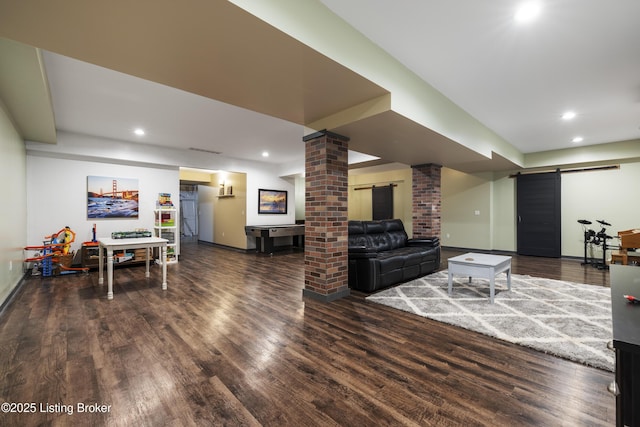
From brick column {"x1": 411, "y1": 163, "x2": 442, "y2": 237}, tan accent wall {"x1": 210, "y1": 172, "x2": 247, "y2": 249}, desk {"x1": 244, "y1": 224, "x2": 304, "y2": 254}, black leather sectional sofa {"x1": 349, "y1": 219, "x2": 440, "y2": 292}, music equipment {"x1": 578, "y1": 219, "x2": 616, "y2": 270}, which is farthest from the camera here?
tan accent wall {"x1": 210, "y1": 172, "x2": 247, "y2": 249}

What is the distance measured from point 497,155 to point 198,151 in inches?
269

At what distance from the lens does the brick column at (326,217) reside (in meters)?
3.53

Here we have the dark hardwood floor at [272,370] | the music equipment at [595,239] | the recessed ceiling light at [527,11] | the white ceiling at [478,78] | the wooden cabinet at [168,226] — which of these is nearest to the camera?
the dark hardwood floor at [272,370]

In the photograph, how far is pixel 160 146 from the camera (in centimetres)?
632

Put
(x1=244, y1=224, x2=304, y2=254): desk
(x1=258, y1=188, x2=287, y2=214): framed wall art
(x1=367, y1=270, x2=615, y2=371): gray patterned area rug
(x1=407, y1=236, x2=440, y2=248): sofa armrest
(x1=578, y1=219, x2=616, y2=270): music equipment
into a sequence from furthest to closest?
(x1=258, y1=188, x2=287, y2=214): framed wall art
(x1=244, y1=224, x2=304, y2=254): desk
(x1=578, y1=219, x2=616, y2=270): music equipment
(x1=407, y1=236, x2=440, y2=248): sofa armrest
(x1=367, y1=270, x2=615, y2=371): gray patterned area rug

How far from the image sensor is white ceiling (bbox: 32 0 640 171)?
2146 mm

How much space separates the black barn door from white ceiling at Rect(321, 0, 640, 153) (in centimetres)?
288

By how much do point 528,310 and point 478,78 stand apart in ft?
9.01

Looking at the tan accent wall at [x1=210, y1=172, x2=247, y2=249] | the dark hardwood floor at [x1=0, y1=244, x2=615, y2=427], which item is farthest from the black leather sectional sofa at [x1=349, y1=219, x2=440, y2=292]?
the tan accent wall at [x1=210, y1=172, x2=247, y2=249]

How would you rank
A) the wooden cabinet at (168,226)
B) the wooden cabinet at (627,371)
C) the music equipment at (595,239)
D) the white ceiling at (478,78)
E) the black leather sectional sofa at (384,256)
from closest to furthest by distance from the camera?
the wooden cabinet at (627,371) → the white ceiling at (478,78) → the black leather sectional sofa at (384,256) → the music equipment at (595,239) → the wooden cabinet at (168,226)

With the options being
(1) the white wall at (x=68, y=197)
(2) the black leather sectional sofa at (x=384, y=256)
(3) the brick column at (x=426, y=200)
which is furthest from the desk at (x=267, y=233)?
(3) the brick column at (x=426, y=200)

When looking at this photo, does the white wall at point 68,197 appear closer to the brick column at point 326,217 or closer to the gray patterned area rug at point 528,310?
the brick column at point 326,217

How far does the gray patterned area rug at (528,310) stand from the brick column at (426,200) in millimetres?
1634

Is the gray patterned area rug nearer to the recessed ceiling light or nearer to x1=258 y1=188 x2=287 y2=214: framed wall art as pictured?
the recessed ceiling light
